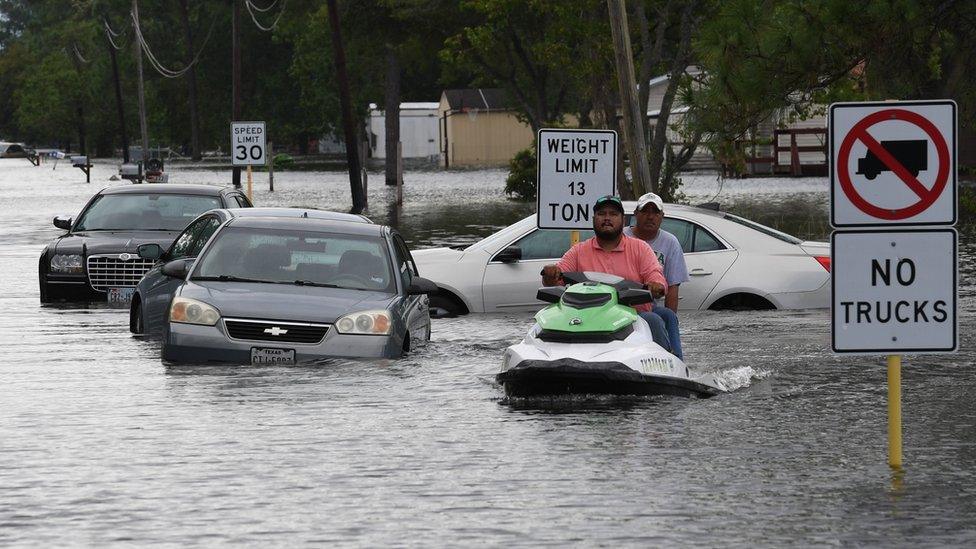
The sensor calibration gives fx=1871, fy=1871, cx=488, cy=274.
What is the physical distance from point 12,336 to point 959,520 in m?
11.4

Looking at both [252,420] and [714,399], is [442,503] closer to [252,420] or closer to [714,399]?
[252,420]

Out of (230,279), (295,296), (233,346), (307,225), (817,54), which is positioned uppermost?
(817,54)

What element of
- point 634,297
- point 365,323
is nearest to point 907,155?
point 634,297

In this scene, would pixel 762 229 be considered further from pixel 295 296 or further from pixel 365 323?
pixel 295 296

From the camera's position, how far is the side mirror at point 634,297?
12438 millimetres

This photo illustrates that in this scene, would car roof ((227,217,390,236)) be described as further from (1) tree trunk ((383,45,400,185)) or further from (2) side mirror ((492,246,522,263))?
(1) tree trunk ((383,45,400,185))

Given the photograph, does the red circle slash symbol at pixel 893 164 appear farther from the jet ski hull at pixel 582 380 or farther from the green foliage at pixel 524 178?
the green foliage at pixel 524 178

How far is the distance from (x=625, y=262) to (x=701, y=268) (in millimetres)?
5613

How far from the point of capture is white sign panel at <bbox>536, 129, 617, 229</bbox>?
55.6 ft

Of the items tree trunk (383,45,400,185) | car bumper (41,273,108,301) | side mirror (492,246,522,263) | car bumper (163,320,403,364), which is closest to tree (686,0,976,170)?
side mirror (492,246,522,263)

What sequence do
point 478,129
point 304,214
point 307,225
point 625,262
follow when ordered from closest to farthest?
point 625,262
point 307,225
point 304,214
point 478,129

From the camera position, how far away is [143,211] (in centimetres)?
2252

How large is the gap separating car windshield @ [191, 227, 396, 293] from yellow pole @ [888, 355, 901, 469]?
5938 mm

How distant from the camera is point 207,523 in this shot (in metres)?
8.51
